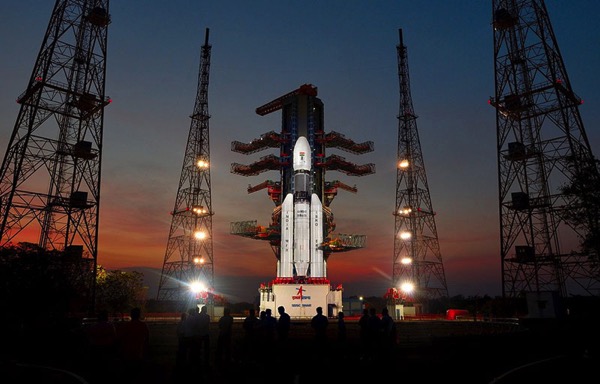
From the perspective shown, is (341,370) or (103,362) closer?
(103,362)

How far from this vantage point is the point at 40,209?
45562 mm

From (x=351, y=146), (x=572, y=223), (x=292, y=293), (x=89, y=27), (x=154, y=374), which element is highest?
(x=89, y=27)

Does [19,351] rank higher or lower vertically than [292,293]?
lower

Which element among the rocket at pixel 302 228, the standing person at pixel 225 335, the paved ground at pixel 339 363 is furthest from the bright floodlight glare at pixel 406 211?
the standing person at pixel 225 335

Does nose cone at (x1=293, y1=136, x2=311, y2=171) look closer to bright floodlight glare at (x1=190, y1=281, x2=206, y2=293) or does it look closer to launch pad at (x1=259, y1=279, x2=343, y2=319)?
launch pad at (x1=259, y1=279, x2=343, y2=319)

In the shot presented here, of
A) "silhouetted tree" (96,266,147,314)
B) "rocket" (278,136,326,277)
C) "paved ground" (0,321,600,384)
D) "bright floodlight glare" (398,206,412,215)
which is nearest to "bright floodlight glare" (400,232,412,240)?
"bright floodlight glare" (398,206,412,215)

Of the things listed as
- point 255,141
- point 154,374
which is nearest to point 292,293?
point 255,141

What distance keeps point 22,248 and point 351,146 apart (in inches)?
1843

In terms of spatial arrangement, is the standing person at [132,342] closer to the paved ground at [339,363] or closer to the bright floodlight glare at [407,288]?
the paved ground at [339,363]

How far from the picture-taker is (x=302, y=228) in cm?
5781

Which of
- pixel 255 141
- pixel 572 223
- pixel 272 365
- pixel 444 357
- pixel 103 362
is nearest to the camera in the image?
pixel 103 362

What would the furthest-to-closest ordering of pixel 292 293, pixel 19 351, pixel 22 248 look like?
pixel 292 293, pixel 22 248, pixel 19 351

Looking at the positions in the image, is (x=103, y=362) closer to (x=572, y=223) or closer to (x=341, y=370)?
(x=341, y=370)

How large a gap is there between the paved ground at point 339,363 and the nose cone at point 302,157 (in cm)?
3622
